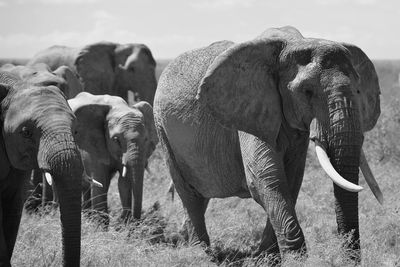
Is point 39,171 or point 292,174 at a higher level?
point 292,174

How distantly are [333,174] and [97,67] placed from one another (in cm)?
1066

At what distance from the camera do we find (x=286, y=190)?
6.20 m

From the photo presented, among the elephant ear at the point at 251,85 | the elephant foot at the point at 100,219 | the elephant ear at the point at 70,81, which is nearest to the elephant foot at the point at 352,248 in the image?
the elephant ear at the point at 251,85

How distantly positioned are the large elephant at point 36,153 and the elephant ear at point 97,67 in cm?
956

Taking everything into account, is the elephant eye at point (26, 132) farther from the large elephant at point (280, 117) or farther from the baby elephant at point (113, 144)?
the baby elephant at point (113, 144)

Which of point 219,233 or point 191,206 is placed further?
point 219,233

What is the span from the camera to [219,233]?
821 centimetres

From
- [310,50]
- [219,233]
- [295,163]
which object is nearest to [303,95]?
[310,50]

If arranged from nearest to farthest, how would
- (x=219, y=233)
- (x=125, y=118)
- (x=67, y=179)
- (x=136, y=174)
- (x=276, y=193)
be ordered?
(x=67, y=179) < (x=276, y=193) < (x=219, y=233) < (x=136, y=174) < (x=125, y=118)

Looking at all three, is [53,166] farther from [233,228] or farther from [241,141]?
[233,228]

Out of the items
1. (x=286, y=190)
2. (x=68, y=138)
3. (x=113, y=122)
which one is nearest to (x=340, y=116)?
(x=286, y=190)

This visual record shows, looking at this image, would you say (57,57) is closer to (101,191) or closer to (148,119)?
(148,119)

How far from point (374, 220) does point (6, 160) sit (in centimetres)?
400

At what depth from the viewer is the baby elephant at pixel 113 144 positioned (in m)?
8.82
